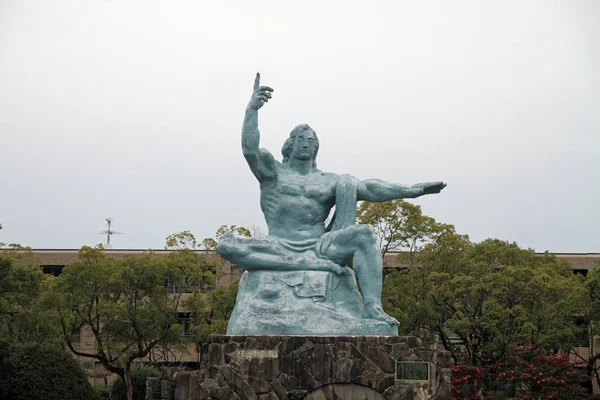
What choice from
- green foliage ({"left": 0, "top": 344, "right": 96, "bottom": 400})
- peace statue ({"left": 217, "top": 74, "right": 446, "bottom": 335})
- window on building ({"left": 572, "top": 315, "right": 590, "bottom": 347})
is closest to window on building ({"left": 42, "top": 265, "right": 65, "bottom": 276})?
green foliage ({"left": 0, "top": 344, "right": 96, "bottom": 400})

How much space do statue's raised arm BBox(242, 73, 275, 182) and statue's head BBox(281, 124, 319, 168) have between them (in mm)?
366

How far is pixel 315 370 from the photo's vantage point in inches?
325

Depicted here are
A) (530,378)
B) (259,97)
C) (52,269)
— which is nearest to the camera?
(259,97)

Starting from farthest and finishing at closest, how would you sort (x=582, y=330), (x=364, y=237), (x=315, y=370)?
(x=582, y=330), (x=364, y=237), (x=315, y=370)

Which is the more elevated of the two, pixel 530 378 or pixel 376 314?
pixel 376 314

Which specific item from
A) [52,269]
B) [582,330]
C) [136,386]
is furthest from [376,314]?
[52,269]

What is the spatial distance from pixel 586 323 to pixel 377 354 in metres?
13.1

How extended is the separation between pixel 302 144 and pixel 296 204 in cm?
75

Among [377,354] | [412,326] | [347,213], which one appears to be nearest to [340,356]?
[377,354]

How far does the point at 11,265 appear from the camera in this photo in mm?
17219

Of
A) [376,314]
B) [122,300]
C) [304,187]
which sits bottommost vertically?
[122,300]

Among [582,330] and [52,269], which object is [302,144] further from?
[52,269]

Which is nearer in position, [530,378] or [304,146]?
[304,146]

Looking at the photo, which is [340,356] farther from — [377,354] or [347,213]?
[347,213]
